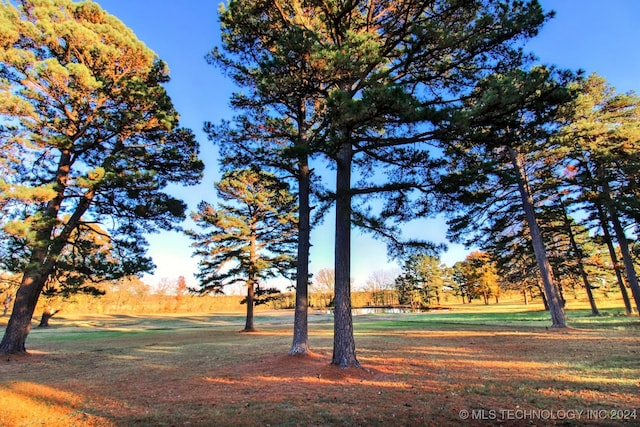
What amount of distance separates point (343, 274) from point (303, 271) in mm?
2440

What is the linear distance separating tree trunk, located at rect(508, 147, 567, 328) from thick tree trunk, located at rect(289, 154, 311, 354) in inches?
338

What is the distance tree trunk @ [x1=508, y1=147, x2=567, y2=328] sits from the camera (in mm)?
13180

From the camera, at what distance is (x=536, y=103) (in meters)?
5.76

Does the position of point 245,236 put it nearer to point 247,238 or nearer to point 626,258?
point 247,238

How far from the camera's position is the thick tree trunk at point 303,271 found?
9.01 meters

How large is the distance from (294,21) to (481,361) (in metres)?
10.0

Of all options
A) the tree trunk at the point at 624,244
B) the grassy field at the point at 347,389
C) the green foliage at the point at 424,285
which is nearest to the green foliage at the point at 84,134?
the grassy field at the point at 347,389

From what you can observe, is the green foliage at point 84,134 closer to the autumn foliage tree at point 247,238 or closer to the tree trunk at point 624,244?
the autumn foliage tree at point 247,238

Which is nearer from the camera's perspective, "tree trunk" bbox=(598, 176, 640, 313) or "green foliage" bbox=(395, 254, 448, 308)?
"tree trunk" bbox=(598, 176, 640, 313)

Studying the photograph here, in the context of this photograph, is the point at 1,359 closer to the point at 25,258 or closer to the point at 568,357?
the point at 25,258

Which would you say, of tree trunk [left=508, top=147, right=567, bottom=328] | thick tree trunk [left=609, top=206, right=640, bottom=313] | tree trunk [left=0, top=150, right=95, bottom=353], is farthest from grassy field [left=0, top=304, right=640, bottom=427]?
thick tree trunk [left=609, top=206, right=640, bottom=313]

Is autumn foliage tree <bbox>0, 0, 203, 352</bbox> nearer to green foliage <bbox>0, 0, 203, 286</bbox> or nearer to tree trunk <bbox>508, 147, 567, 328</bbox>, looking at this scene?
green foliage <bbox>0, 0, 203, 286</bbox>

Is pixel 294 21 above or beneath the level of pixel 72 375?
above

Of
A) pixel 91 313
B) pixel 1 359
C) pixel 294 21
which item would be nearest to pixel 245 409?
pixel 294 21
